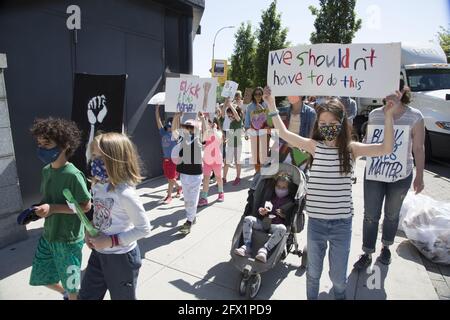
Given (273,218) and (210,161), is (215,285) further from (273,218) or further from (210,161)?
(210,161)

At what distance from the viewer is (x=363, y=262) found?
345cm

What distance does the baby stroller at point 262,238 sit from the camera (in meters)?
2.93

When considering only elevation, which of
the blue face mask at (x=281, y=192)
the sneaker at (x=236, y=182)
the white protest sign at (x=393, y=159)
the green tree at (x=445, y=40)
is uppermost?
the green tree at (x=445, y=40)

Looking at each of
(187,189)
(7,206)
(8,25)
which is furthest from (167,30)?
(7,206)

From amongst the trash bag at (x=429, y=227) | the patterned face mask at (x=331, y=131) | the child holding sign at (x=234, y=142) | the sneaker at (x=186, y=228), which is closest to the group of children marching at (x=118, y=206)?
the patterned face mask at (x=331, y=131)

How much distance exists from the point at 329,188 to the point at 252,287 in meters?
1.20

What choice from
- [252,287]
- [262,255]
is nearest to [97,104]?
[262,255]

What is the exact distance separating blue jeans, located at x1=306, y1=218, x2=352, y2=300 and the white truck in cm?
613

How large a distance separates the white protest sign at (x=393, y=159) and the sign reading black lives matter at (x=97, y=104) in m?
2.74

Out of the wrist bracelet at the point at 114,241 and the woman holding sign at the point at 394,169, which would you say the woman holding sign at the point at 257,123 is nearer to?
the woman holding sign at the point at 394,169

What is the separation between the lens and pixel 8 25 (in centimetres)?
435

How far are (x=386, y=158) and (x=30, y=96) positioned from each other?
4.70 m

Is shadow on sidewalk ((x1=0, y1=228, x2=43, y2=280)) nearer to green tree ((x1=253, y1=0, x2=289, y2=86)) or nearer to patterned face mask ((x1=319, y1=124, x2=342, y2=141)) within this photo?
patterned face mask ((x1=319, y1=124, x2=342, y2=141))
